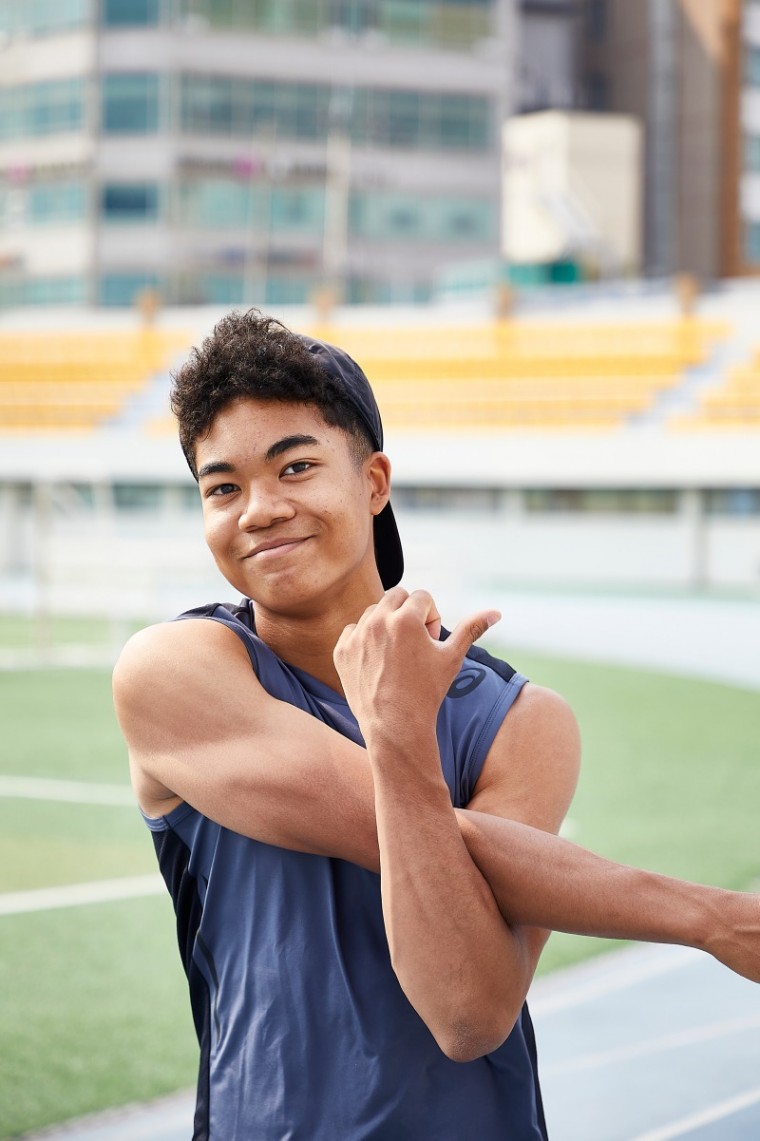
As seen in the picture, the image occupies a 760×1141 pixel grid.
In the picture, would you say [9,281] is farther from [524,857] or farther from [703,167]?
[524,857]

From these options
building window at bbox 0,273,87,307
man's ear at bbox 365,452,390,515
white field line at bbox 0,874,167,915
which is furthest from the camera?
building window at bbox 0,273,87,307

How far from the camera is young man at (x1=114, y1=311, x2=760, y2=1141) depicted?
1593 mm

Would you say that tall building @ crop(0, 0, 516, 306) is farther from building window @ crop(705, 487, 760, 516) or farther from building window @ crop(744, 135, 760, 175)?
building window @ crop(705, 487, 760, 516)

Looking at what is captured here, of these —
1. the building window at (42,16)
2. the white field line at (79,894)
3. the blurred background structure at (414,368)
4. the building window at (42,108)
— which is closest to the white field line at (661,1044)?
the blurred background structure at (414,368)

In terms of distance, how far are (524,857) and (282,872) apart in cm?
29

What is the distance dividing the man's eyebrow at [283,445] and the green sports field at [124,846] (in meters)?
2.42

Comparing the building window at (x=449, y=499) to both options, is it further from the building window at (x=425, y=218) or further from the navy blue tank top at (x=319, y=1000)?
the building window at (x=425, y=218)

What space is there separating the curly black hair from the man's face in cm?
1

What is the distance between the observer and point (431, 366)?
1089 inches

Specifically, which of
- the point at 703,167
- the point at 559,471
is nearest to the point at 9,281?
the point at 703,167

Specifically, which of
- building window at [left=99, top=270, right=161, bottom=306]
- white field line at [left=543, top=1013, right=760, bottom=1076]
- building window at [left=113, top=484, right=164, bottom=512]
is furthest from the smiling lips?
building window at [left=99, top=270, right=161, bottom=306]

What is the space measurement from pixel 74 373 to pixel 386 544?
94.0ft

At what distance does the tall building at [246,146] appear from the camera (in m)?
52.0

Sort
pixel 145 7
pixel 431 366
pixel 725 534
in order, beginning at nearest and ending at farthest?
pixel 725 534 < pixel 431 366 < pixel 145 7
